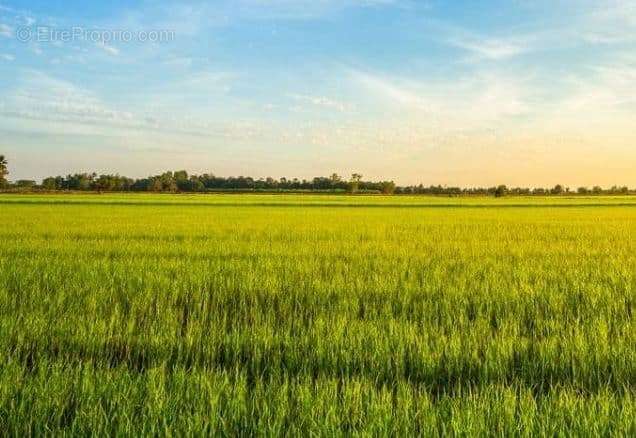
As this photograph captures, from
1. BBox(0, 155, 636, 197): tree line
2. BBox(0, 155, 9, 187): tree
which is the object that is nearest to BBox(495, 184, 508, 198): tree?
BBox(0, 155, 636, 197): tree line

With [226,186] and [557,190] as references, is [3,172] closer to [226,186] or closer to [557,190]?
[226,186]

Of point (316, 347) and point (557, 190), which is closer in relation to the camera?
point (316, 347)

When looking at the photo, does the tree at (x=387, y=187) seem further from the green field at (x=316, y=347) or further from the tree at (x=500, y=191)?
the green field at (x=316, y=347)

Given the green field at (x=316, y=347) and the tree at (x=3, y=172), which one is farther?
the tree at (x=3, y=172)

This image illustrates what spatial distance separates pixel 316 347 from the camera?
140 inches

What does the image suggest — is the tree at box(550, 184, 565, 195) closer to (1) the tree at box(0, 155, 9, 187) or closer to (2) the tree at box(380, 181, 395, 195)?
(2) the tree at box(380, 181, 395, 195)

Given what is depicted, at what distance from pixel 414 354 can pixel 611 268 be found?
18.8 ft

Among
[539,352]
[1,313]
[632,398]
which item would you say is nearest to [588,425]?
[632,398]

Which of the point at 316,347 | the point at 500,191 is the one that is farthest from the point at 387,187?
the point at 316,347

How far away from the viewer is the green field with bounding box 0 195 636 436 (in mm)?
2393

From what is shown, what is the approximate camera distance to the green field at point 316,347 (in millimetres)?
2393

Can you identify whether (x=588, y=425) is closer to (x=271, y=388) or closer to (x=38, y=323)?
(x=271, y=388)

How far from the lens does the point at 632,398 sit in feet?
9.43

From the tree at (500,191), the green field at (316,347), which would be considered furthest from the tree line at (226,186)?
the green field at (316,347)
